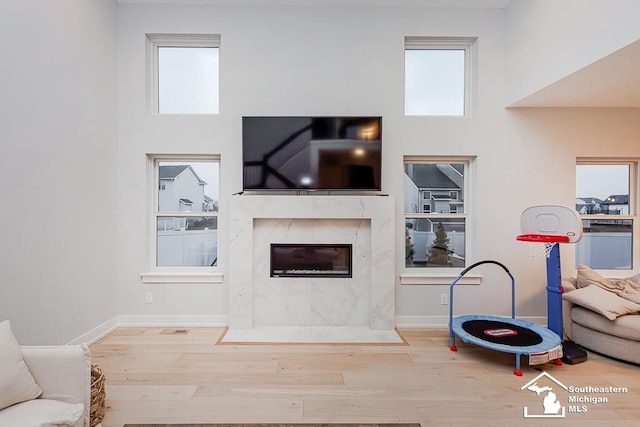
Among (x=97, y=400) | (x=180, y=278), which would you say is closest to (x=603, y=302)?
(x=97, y=400)

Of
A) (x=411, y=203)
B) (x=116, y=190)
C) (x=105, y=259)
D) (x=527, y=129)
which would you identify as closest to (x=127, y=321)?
(x=105, y=259)

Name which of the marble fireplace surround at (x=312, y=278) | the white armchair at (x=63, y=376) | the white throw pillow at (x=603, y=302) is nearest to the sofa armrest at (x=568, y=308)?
the white throw pillow at (x=603, y=302)

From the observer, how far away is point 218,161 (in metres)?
3.88

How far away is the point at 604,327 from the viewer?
301 centimetres

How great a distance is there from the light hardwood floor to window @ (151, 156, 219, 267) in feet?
3.12

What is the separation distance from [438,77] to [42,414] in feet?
14.6

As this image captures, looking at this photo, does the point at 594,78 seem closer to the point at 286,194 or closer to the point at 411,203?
the point at 411,203

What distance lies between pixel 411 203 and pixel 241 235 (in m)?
2.02

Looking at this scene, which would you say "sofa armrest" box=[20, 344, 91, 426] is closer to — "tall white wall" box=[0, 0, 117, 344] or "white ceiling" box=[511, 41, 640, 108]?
"tall white wall" box=[0, 0, 117, 344]

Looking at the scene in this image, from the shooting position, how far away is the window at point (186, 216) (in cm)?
392

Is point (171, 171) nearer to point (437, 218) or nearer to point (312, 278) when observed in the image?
point (312, 278)

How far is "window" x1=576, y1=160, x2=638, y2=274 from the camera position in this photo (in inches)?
154

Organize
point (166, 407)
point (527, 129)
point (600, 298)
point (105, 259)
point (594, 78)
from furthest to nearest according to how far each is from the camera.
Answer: point (527, 129), point (105, 259), point (600, 298), point (594, 78), point (166, 407)

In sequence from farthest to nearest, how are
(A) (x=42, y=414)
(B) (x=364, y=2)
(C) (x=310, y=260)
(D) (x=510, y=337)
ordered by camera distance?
1. (C) (x=310, y=260)
2. (B) (x=364, y=2)
3. (D) (x=510, y=337)
4. (A) (x=42, y=414)
